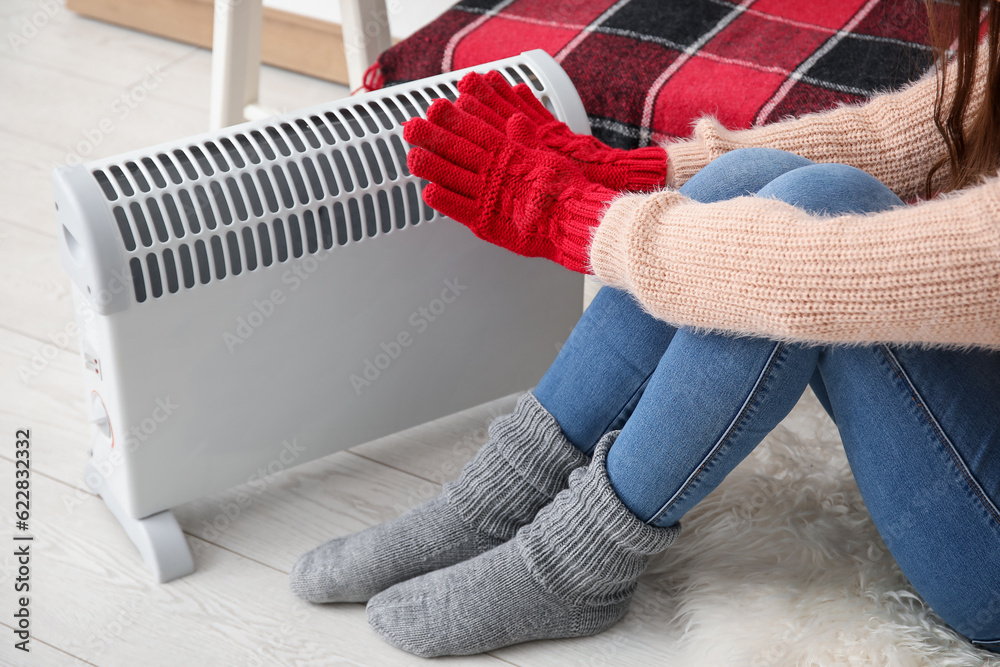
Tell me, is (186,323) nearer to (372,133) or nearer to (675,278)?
(372,133)

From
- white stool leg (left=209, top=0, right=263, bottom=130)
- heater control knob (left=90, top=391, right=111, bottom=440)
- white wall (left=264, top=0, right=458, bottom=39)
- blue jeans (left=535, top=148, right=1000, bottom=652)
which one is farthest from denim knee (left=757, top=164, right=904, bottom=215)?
white wall (left=264, top=0, right=458, bottom=39)

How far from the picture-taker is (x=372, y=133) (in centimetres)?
83

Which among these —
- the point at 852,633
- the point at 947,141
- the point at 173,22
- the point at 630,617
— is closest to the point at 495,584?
the point at 630,617

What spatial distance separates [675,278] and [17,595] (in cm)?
69

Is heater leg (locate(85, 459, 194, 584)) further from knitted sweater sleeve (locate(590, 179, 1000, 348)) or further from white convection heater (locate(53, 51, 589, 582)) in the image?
knitted sweater sleeve (locate(590, 179, 1000, 348))

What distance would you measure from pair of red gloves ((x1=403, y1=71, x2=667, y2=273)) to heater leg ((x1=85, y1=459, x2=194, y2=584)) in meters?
0.42

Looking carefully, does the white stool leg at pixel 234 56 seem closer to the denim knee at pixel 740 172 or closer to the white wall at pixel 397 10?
the white wall at pixel 397 10

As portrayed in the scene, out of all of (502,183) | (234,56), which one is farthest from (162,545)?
(234,56)

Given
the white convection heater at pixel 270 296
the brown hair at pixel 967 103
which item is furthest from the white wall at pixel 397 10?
the brown hair at pixel 967 103

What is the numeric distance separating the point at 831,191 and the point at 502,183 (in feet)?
0.81

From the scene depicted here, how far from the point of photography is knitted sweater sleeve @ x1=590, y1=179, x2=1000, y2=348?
54cm

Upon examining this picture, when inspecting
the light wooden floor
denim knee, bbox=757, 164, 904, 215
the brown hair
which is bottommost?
the light wooden floor

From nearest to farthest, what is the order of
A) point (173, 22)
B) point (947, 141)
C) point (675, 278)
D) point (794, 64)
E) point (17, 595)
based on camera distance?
point (675, 278) → point (947, 141) → point (17, 595) → point (794, 64) → point (173, 22)

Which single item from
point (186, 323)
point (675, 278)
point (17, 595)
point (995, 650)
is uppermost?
point (675, 278)
